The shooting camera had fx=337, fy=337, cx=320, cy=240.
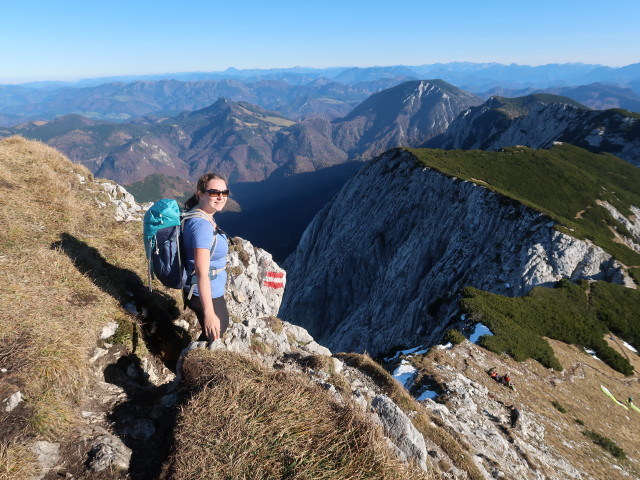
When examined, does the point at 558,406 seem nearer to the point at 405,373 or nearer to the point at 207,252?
the point at 405,373

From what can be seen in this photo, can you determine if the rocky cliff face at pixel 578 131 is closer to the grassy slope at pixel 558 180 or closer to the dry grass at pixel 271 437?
the grassy slope at pixel 558 180

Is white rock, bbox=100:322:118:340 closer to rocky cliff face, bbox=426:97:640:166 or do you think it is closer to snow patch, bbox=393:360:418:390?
snow patch, bbox=393:360:418:390

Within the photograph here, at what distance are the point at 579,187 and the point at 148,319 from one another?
7055cm

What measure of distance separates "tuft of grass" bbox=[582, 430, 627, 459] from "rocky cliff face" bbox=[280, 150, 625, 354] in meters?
13.1

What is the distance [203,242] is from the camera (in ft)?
21.0

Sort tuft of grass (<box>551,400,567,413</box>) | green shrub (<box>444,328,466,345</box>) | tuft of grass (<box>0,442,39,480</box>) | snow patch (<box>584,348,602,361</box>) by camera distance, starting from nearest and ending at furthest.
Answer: tuft of grass (<box>0,442,39,480</box>) < tuft of grass (<box>551,400,567,413</box>) < green shrub (<box>444,328,466,345</box>) < snow patch (<box>584,348,602,361</box>)

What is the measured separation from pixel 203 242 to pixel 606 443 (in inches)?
900

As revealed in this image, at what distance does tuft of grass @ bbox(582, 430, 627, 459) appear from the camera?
665 inches

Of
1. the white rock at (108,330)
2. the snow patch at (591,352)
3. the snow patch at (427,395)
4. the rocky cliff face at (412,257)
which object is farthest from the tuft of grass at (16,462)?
the snow patch at (591,352)

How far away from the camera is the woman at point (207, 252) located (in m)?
6.39

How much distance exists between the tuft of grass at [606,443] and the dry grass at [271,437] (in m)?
18.7

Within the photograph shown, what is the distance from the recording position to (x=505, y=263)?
41219mm

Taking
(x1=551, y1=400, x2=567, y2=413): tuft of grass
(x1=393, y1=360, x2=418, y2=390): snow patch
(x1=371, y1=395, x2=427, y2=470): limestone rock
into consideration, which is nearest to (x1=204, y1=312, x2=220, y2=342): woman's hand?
(x1=371, y1=395, x2=427, y2=470): limestone rock

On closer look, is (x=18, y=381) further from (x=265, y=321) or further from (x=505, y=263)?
(x=505, y=263)
